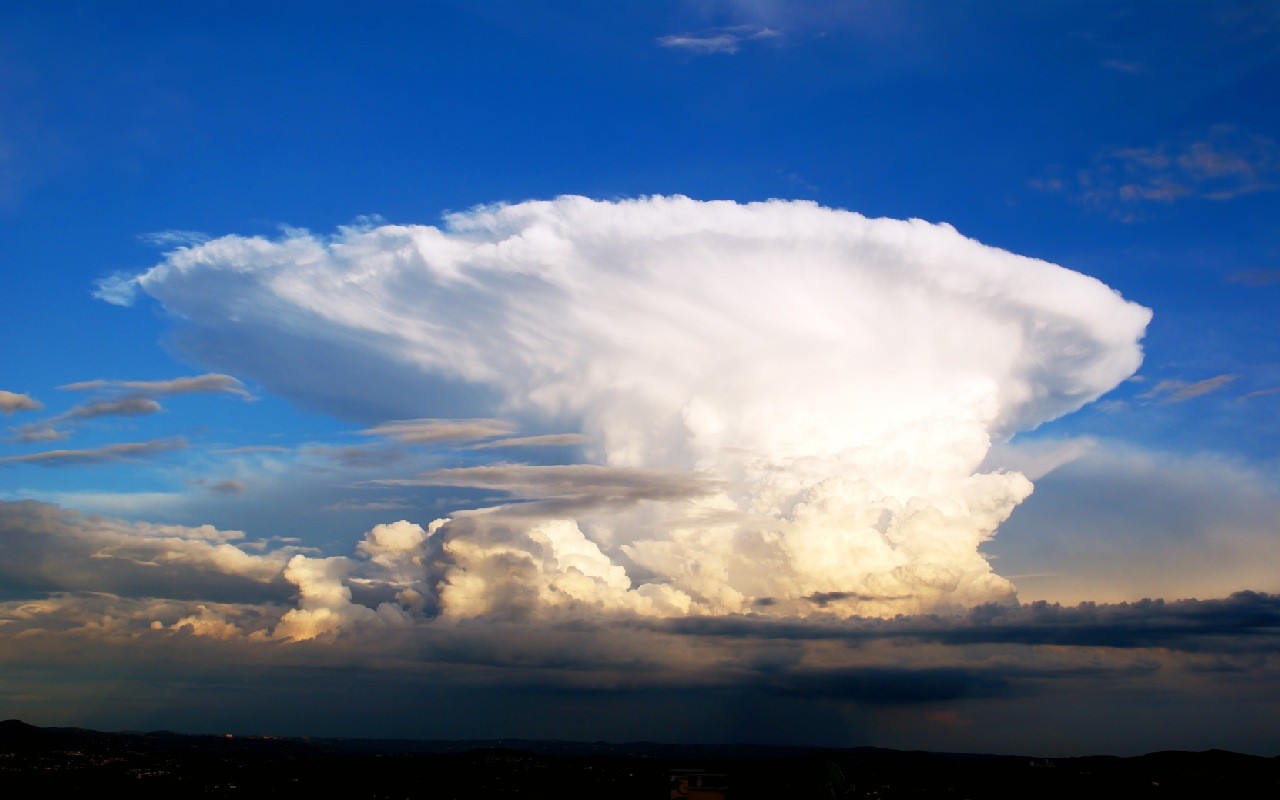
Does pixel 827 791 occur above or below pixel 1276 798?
above

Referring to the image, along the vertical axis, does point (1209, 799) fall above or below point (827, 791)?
below

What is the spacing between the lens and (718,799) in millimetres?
134625

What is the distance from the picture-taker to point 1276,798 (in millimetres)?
188375

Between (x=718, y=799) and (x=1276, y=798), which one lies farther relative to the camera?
(x=1276, y=798)

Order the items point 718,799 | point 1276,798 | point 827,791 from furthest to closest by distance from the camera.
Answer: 1. point 1276,798
2. point 718,799
3. point 827,791

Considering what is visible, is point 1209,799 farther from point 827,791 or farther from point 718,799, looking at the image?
point 827,791

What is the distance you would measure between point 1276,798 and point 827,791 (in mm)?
150318

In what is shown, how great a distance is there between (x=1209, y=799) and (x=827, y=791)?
154055 millimetres

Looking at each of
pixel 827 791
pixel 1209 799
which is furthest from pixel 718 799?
pixel 1209 799

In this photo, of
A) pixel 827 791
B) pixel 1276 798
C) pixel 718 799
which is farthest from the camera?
pixel 1276 798

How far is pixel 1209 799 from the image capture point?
199000mm

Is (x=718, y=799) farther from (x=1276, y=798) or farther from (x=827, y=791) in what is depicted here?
(x=1276, y=798)

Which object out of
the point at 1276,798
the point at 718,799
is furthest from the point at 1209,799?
the point at 718,799

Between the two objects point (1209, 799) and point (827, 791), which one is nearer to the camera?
point (827, 791)
